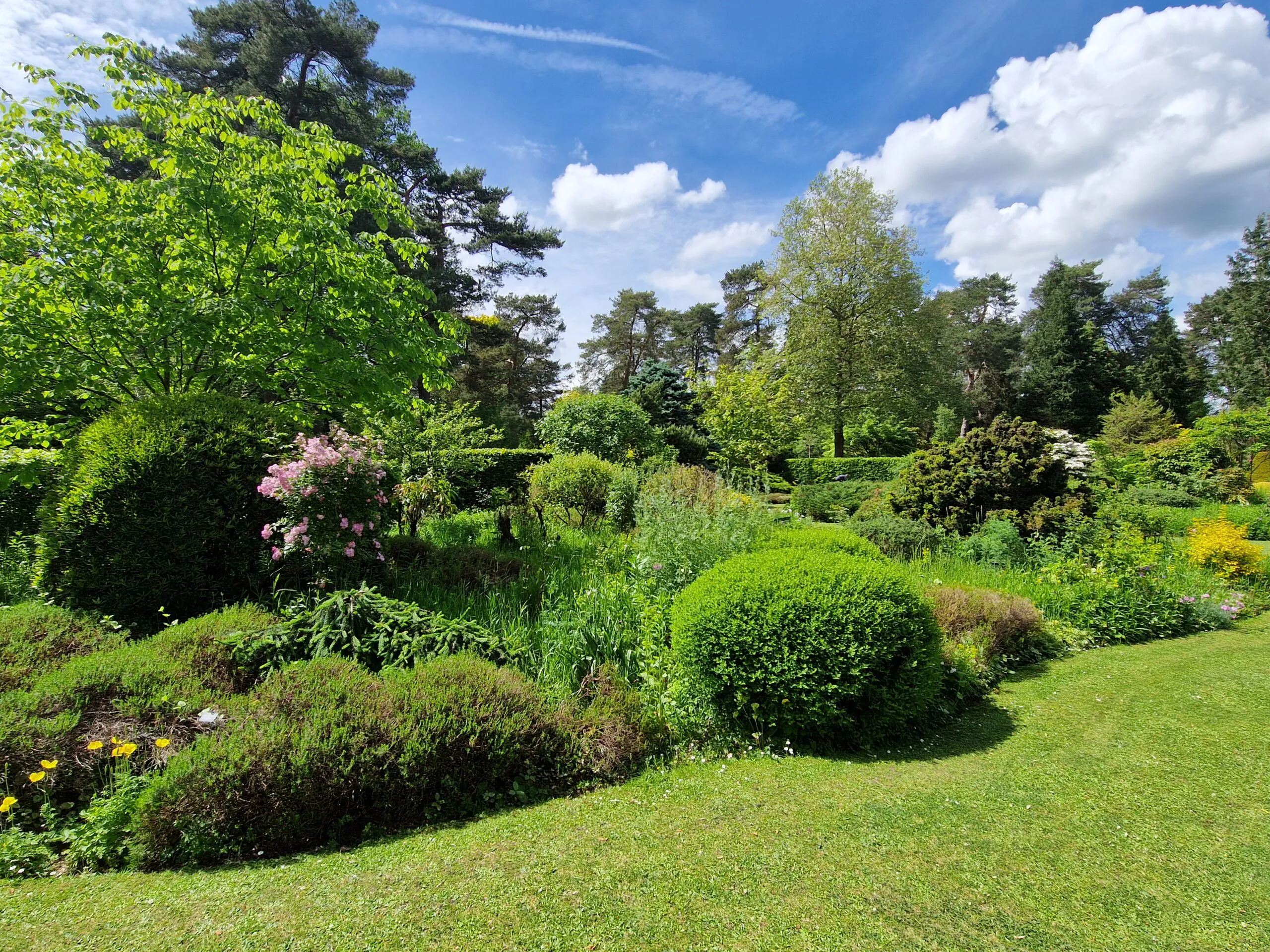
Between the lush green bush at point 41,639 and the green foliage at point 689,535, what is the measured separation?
3745 millimetres

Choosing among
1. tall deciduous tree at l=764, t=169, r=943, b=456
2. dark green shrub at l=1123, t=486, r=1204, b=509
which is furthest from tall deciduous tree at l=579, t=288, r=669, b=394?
dark green shrub at l=1123, t=486, r=1204, b=509

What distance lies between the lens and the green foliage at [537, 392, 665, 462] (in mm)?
14930

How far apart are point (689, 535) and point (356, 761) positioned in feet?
9.45

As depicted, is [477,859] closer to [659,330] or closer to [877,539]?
[877,539]

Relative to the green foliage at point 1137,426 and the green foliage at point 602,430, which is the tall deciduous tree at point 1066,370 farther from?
the green foliage at point 602,430

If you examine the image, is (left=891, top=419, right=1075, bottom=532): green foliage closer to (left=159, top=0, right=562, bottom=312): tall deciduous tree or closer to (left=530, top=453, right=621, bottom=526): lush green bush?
(left=530, top=453, right=621, bottom=526): lush green bush

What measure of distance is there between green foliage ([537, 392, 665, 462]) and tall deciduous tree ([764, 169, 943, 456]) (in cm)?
730

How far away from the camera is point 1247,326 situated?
2703 cm

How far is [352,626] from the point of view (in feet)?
12.0

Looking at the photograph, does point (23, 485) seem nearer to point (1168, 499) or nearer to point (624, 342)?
point (1168, 499)

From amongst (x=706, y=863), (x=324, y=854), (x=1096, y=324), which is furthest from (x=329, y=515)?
(x=1096, y=324)

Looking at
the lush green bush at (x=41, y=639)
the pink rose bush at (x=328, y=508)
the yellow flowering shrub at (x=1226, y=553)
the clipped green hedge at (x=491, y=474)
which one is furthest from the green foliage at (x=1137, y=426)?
the lush green bush at (x=41, y=639)

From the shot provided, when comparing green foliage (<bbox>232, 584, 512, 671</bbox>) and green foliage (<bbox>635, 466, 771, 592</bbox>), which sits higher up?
green foliage (<bbox>635, 466, 771, 592</bbox>)

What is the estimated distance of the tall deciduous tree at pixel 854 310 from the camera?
62.7 ft
